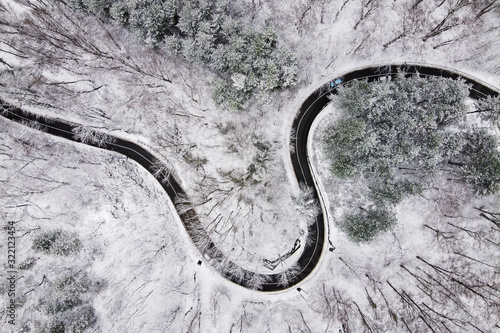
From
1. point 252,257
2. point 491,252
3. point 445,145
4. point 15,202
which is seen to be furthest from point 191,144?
point 491,252

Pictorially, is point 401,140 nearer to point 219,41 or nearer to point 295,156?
point 295,156

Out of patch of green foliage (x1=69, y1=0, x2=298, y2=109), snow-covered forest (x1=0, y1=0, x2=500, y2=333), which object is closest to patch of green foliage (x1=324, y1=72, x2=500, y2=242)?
snow-covered forest (x1=0, y1=0, x2=500, y2=333)

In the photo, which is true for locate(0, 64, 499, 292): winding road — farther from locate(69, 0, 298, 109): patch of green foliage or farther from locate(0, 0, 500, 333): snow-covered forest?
locate(69, 0, 298, 109): patch of green foliage

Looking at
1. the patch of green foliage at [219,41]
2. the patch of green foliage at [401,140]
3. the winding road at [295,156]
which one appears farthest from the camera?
the winding road at [295,156]

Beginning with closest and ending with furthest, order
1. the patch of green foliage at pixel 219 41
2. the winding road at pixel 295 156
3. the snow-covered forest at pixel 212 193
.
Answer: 1. the patch of green foliage at pixel 219 41
2. the snow-covered forest at pixel 212 193
3. the winding road at pixel 295 156

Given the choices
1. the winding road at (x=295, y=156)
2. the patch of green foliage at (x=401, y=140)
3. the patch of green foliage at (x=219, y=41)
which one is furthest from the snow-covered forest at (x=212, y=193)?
the patch of green foliage at (x=401, y=140)

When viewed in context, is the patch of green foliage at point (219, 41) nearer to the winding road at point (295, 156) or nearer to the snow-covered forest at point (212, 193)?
the snow-covered forest at point (212, 193)

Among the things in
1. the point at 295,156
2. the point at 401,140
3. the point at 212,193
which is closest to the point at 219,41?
the point at 295,156
